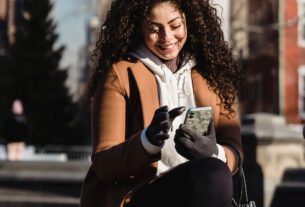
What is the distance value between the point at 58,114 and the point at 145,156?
24.9 meters

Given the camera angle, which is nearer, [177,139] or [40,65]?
[177,139]

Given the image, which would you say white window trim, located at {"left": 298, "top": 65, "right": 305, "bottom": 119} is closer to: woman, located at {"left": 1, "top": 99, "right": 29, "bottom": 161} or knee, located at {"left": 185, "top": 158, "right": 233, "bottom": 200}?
woman, located at {"left": 1, "top": 99, "right": 29, "bottom": 161}

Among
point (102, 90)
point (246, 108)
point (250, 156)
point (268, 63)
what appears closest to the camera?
point (102, 90)

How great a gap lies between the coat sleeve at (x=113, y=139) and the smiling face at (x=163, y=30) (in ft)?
0.69

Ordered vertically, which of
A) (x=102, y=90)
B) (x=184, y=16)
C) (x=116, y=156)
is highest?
(x=184, y=16)

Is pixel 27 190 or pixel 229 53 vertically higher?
pixel 229 53

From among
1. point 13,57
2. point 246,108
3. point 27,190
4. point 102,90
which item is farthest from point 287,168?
point 246,108

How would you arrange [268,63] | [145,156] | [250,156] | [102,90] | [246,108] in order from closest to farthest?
[145,156] → [102,90] → [250,156] → [268,63] → [246,108]

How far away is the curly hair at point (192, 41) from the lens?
2994 mm

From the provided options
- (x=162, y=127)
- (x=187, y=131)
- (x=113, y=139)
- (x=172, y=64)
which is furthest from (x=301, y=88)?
(x=162, y=127)

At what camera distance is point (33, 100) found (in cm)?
2767

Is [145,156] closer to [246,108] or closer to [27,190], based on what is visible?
[27,190]

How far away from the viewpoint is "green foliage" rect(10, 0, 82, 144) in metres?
26.9

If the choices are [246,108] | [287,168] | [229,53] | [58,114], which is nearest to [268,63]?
[246,108]
